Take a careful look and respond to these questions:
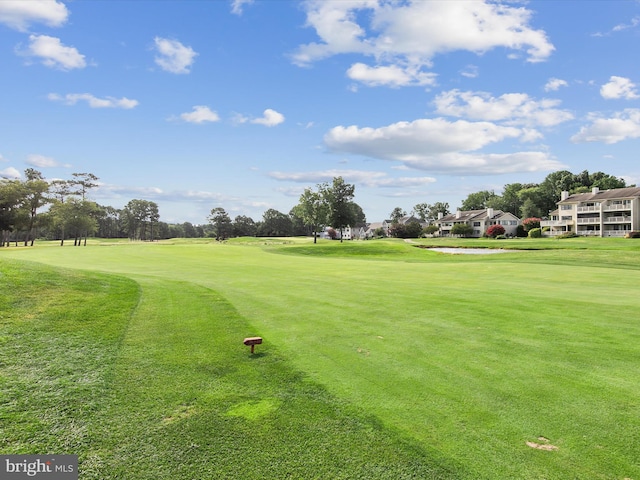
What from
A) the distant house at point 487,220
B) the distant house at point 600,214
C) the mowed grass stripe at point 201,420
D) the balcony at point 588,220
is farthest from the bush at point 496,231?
the mowed grass stripe at point 201,420

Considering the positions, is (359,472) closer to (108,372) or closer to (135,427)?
(135,427)

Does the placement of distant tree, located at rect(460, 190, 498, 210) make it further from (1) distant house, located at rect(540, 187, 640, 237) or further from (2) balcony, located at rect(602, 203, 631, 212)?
(2) balcony, located at rect(602, 203, 631, 212)

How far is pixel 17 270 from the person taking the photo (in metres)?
11.2

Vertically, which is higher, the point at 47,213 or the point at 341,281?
the point at 47,213

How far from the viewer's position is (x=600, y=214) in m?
83.9

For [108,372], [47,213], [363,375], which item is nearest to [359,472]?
[363,375]

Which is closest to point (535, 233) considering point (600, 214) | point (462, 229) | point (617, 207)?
point (600, 214)

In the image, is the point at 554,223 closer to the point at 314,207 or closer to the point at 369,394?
the point at 314,207

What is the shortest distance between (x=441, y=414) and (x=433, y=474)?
47.9 inches

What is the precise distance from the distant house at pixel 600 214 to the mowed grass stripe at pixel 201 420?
299 feet

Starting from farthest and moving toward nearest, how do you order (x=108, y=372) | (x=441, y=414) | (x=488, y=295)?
(x=488, y=295), (x=108, y=372), (x=441, y=414)

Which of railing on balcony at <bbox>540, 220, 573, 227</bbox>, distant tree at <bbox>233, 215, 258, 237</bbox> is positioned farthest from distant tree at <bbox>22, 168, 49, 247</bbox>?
railing on balcony at <bbox>540, 220, 573, 227</bbox>

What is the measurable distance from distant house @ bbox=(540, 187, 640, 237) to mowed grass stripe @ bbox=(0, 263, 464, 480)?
91.1 metres

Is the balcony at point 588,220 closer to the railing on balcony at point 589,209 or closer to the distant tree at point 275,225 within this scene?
the railing on balcony at point 589,209
